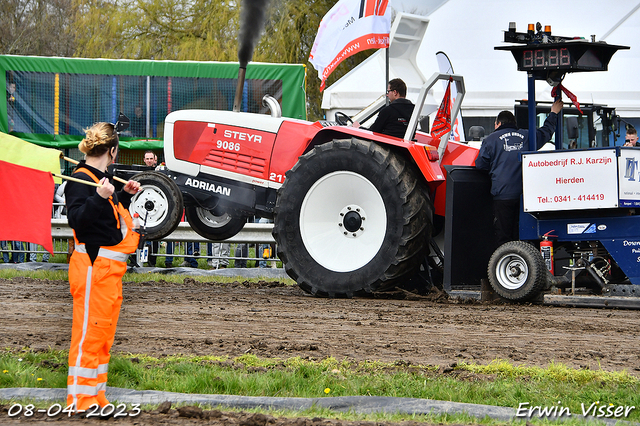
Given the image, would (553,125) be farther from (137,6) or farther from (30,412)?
(137,6)

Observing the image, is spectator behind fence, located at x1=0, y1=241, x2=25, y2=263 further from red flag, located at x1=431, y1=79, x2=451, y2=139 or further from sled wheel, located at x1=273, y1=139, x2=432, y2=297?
red flag, located at x1=431, y1=79, x2=451, y2=139

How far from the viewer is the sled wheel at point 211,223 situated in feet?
32.4

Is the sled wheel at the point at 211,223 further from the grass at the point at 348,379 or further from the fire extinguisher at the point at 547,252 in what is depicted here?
the grass at the point at 348,379

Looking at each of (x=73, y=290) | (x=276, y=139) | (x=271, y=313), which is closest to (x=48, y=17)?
(x=276, y=139)

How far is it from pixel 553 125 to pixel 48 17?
Answer: 27.3m

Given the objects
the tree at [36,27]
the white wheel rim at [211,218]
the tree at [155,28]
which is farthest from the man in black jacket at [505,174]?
the tree at [36,27]

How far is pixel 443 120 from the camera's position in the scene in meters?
8.93

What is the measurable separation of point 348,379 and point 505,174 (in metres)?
Answer: 4.54

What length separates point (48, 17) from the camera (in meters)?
32.0

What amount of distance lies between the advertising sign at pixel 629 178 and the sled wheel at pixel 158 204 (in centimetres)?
449

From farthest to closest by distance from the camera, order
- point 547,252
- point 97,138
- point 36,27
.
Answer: point 36,27
point 547,252
point 97,138

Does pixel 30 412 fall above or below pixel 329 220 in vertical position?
below

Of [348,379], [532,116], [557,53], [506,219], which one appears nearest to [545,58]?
[557,53]

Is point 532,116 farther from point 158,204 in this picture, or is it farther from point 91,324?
point 91,324
